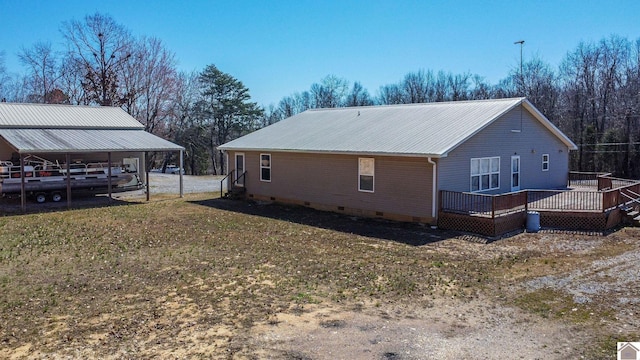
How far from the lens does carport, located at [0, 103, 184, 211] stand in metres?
19.2

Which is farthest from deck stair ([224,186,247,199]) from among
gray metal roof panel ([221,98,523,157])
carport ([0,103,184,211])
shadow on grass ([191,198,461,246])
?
carport ([0,103,184,211])

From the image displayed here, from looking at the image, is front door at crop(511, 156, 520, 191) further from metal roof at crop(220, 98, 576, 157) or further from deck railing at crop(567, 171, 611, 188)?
deck railing at crop(567, 171, 611, 188)

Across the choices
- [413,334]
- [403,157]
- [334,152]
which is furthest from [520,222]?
[413,334]

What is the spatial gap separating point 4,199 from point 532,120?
2385cm

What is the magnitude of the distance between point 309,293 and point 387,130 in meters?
10.9

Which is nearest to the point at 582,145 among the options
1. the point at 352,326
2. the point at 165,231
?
the point at 165,231

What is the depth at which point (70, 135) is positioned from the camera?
2206cm

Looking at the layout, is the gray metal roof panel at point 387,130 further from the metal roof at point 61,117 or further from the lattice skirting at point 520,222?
the metal roof at point 61,117

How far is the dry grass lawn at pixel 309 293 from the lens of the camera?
6629mm

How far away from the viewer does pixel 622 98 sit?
125 feet

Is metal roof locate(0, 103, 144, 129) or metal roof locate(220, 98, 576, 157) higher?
metal roof locate(0, 103, 144, 129)

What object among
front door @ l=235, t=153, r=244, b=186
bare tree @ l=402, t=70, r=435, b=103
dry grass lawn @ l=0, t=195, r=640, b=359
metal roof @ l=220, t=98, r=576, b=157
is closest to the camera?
dry grass lawn @ l=0, t=195, r=640, b=359

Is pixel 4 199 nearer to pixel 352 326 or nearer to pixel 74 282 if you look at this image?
pixel 74 282

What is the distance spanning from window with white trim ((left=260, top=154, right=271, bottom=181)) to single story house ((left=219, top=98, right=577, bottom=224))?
5 cm
